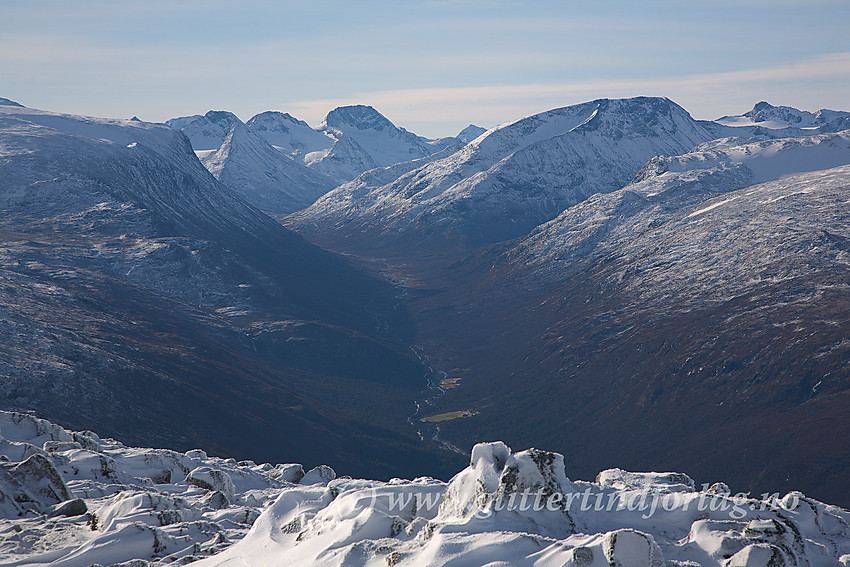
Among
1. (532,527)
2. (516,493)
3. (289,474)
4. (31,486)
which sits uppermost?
(516,493)

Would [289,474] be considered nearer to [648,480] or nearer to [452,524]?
[648,480]

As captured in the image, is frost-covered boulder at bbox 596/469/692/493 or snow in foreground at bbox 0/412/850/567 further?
frost-covered boulder at bbox 596/469/692/493

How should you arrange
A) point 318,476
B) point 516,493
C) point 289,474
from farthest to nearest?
point 289,474, point 318,476, point 516,493

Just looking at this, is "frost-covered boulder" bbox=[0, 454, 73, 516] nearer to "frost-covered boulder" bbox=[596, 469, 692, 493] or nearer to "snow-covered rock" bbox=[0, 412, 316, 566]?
"snow-covered rock" bbox=[0, 412, 316, 566]

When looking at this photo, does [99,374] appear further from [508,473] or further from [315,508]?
[508,473]

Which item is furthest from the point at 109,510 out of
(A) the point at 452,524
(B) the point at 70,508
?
(A) the point at 452,524

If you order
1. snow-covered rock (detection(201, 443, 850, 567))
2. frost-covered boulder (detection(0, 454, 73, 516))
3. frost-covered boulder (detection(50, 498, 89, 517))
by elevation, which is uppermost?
snow-covered rock (detection(201, 443, 850, 567))

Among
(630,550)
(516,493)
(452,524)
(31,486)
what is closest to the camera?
(630,550)

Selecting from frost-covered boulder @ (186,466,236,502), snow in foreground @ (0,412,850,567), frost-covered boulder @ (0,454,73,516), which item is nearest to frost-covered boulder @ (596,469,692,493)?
snow in foreground @ (0,412,850,567)

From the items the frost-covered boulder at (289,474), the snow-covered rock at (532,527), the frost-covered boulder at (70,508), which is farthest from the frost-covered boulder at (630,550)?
the frost-covered boulder at (289,474)

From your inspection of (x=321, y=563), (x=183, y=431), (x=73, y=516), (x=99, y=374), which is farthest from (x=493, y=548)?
(x=99, y=374)
